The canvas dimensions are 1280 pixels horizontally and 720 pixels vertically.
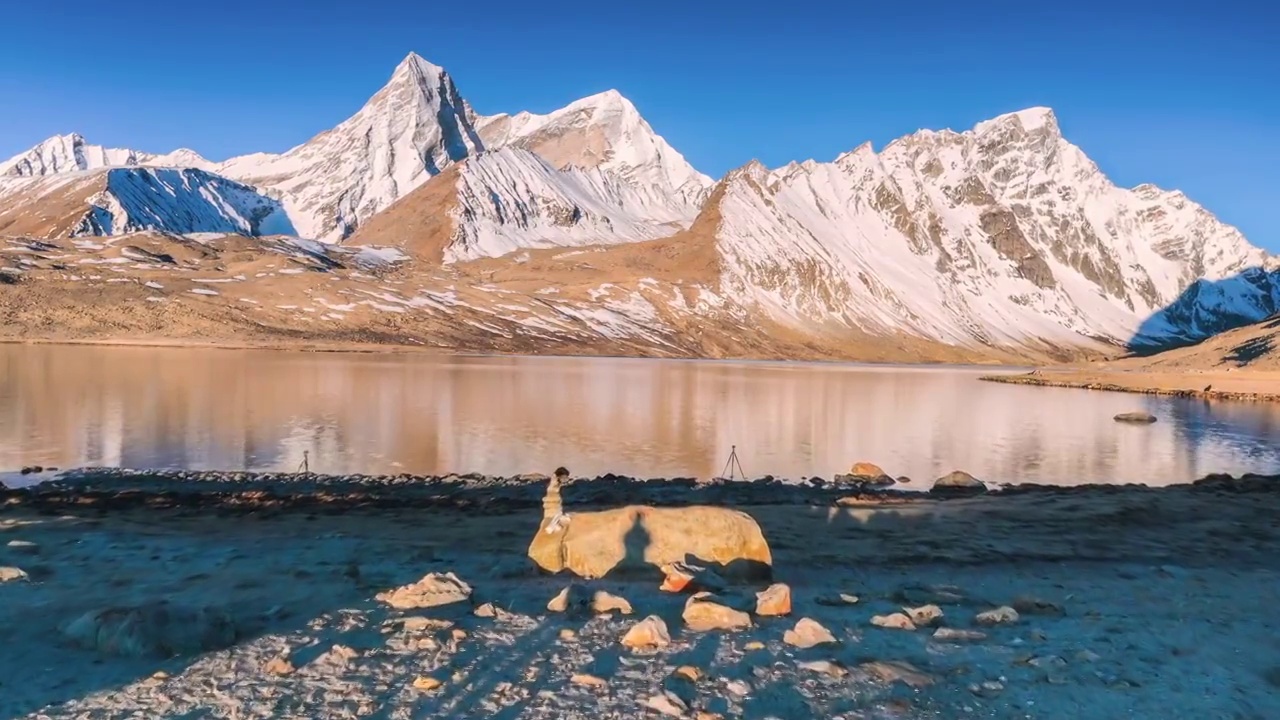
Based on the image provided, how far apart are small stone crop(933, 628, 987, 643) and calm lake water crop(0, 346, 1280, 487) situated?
24.3m

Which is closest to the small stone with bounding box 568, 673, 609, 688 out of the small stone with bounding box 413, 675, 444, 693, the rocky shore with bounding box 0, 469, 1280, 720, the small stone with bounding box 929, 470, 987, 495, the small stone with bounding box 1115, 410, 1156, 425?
the rocky shore with bounding box 0, 469, 1280, 720

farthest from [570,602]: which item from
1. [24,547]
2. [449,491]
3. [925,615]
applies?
[449,491]

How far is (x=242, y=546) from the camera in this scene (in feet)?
65.7

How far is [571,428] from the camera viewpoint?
5481 cm

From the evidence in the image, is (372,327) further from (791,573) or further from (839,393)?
(791,573)

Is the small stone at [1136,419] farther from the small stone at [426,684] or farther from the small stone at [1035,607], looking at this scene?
the small stone at [426,684]

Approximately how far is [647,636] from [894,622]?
4385mm

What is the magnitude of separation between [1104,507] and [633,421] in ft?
120

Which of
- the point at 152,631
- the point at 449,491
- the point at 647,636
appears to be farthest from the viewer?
the point at 449,491

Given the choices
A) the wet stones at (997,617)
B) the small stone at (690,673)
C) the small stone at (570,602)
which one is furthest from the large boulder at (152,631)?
the wet stones at (997,617)

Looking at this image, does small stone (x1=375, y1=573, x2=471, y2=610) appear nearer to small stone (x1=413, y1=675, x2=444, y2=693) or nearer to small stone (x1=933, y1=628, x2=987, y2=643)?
small stone (x1=413, y1=675, x2=444, y2=693)

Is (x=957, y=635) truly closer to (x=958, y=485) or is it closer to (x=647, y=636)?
(x=647, y=636)

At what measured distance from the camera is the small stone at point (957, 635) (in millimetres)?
13680

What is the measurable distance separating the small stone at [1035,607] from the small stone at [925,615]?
1829 mm
